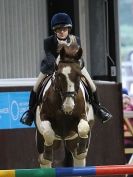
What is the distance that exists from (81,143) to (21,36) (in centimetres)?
665

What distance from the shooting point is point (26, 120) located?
32.8 ft

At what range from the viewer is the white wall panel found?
15.5 meters

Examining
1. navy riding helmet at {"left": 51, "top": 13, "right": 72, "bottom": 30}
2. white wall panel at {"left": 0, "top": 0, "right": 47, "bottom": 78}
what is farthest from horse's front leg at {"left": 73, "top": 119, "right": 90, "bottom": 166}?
white wall panel at {"left": 0, "top": 0, "right": 47, "bottom": 78}

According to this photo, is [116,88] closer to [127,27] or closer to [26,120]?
[26,120]

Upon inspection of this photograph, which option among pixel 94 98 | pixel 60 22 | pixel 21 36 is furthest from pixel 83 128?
pixel 21 36

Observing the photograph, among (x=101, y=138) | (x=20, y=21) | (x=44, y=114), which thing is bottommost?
(x=101, y=138)

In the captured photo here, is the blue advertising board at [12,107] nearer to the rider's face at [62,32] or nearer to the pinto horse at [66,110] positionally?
the pinto horse at [66,110]

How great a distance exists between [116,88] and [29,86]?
174cm

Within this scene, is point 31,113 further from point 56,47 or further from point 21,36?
point 21,36

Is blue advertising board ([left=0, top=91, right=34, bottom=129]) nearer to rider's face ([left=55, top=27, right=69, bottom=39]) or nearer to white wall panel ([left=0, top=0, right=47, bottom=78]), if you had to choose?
rider's face ([left=55, top=27, right=69, bottom=39])

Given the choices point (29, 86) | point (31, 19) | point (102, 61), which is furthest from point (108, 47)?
point (29, 86)

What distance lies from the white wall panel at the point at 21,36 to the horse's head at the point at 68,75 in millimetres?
6372

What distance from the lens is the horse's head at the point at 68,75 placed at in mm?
8703

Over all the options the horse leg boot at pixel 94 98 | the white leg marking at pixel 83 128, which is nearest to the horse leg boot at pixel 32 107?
the horse leg boot at pixel 94 98
